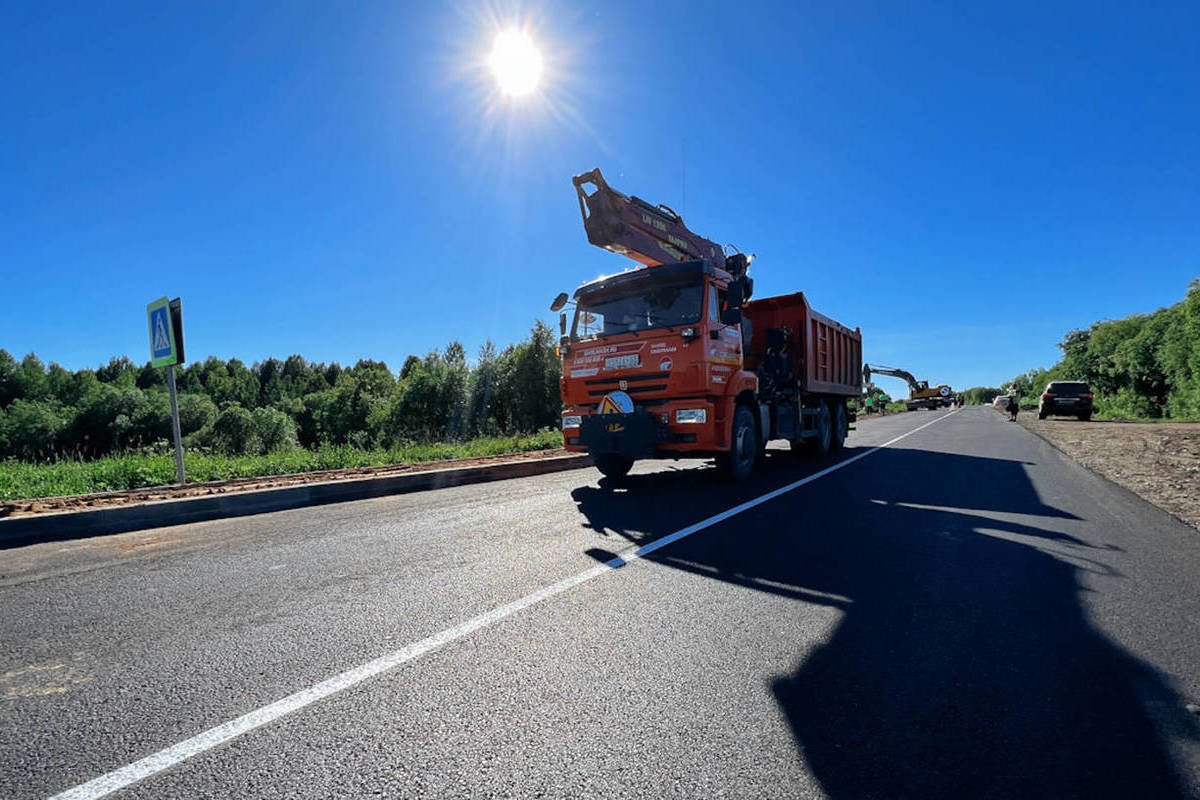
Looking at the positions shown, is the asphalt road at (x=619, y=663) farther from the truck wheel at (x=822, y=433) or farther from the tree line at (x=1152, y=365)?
the tree line at (x=1152, y=365)

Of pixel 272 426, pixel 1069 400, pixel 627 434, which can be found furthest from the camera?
pixel 272 426

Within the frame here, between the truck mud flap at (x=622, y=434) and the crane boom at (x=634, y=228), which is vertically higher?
the crane boom at (x=634, y=228)

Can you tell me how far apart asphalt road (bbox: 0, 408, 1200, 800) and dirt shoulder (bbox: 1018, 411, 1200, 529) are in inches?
93.3

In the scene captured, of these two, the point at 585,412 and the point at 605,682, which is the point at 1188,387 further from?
Result: the point at 605,682

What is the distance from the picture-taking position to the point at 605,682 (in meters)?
2.40

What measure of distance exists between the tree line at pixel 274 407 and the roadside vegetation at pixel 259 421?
0.11m

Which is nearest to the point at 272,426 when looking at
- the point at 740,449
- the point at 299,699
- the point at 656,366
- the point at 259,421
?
the point at 259,421

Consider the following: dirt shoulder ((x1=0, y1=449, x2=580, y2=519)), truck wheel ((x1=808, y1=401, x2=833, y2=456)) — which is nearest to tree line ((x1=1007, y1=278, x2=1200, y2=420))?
truck wheel ((x1=808, y1=401, x2=833, y2=456))

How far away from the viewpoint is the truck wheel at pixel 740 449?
8188 mm

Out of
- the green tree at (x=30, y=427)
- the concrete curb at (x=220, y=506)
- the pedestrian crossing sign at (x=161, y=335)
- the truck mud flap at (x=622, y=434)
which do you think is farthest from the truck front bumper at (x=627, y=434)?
the green tree at (x=30, y=427)

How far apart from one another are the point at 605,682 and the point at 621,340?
6.18 m

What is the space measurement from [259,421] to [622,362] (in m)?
56.9

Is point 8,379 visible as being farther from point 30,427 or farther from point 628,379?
point 628,379

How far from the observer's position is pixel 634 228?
920 cm
